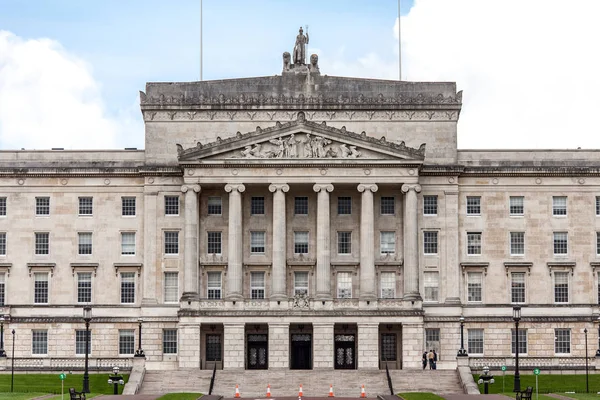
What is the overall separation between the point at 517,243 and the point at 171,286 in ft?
95.6

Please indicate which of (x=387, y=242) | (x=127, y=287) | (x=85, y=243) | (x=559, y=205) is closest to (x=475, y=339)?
(x=387, y=242)

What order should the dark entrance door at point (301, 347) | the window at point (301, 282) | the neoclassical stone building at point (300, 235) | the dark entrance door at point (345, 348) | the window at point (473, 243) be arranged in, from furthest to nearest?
the window at point (473, 243) < the window at point (301, 282) < the dark entrance door at point (345, 348) < the dark entrance door at point (301, 347) < the neoclassical stone building at point (300, 235)

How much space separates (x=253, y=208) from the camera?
105938 mm

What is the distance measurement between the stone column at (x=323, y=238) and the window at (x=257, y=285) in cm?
525

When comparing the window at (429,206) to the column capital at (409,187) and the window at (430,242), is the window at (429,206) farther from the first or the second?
the column capital at (409,187)

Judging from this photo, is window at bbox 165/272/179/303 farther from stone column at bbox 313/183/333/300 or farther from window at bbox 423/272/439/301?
window at bbox 423/272/439/301

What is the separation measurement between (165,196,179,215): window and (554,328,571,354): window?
108 ft

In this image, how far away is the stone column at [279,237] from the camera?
102750 millimetres

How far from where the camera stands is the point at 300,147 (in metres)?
103

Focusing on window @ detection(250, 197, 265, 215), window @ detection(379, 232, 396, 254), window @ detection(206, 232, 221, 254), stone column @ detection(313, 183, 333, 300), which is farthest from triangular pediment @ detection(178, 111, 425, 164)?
window @ detection(379, 232, 396, 254)

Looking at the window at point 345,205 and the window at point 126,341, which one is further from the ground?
the window at point 345,205

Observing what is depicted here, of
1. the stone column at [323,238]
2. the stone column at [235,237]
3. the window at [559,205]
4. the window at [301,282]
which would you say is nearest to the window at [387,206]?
the stone column at [323,238]

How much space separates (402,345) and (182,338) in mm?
17415

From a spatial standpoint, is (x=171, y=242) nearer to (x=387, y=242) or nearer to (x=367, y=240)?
(x=367, y=240)
